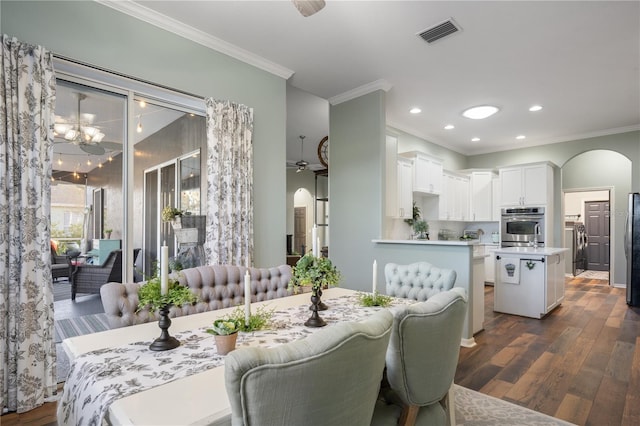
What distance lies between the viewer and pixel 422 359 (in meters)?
1.27

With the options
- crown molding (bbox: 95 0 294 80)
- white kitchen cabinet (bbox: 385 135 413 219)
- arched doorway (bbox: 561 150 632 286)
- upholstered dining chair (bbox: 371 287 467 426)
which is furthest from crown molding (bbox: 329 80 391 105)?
arched doorway (bbox: 561 150 632 286)

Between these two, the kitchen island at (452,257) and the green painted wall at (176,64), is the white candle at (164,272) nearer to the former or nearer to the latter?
the green painted wall at (176,64)

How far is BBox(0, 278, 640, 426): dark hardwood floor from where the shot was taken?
2281 mm

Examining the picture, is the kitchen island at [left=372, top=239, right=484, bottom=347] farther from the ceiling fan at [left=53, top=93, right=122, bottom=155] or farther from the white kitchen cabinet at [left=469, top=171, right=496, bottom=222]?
the white kitchen cabinet at [left=469, top=171, right=496, bottom=222]

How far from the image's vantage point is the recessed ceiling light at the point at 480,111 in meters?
5.02

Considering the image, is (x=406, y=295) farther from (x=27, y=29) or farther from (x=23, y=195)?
(x=27, y=29)

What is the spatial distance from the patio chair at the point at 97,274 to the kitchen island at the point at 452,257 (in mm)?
2844

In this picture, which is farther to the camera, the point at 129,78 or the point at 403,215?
the point at 403,215

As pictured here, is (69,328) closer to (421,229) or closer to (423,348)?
(423,348)

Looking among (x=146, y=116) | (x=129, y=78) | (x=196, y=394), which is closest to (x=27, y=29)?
(x=129, y=78)

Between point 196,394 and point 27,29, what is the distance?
2.83 metres

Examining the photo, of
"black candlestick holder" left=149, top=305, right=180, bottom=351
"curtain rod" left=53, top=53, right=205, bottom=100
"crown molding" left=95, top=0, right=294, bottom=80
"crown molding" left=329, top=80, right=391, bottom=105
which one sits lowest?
"black candlestick holder" left=149, top=305, right=180, bottom=351

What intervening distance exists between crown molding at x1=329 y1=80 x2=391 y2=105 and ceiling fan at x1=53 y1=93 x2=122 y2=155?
291 cm

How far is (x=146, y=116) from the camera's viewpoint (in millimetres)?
3182
